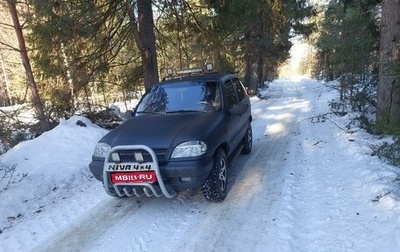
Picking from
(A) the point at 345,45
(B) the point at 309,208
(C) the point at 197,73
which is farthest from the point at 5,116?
(A) the point at 345,45

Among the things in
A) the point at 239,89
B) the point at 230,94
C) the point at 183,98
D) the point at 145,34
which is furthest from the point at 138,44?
the point at 183,98

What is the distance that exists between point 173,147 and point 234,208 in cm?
138

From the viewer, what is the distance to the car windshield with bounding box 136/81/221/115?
614 cm

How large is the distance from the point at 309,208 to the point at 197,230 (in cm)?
171

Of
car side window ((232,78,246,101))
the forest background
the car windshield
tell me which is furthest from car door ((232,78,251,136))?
the forest background

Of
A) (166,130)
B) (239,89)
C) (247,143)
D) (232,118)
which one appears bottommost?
(247,143)

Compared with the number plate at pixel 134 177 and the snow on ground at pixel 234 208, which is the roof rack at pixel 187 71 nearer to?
the snow on ground at pixel 234 208

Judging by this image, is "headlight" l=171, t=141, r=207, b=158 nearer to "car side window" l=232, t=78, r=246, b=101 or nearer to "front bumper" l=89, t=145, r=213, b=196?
"front bumper" l=89, t=145, r=213, b=196

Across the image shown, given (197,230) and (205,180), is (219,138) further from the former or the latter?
(197,230)

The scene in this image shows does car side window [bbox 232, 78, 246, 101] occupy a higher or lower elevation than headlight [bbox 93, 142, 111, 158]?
higher

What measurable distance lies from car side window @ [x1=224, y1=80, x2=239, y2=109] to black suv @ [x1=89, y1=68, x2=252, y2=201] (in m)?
0.13

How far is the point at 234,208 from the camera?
17.3 feet

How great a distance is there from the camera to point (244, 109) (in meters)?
6.59

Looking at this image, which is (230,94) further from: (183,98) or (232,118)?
(183,98)
